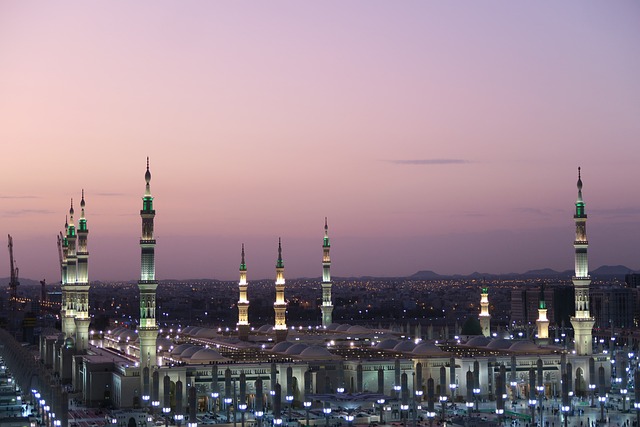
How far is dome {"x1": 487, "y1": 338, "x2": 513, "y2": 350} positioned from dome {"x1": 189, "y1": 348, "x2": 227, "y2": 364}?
56.3 ft

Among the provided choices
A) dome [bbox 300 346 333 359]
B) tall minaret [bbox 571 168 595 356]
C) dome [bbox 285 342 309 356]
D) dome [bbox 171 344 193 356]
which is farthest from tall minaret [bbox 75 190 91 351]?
tall minaret [bbox 571 168 595 356]

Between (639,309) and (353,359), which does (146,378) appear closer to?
(353,359)

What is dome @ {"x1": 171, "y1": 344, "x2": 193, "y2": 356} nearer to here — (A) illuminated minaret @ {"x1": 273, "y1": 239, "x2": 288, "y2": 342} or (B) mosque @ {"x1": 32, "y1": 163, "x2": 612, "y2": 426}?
(B) mosque @ {"x1": 32, "y1": 163, "x2": 612, "y2": 426}

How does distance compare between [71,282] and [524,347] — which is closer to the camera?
[524,347]

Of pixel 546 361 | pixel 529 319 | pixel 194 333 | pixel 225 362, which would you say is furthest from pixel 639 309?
pixel 225 362

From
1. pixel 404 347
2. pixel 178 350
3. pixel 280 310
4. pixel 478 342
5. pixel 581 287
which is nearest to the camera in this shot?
pixel 178 350

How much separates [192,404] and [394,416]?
10262mm

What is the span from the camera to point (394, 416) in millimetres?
50969

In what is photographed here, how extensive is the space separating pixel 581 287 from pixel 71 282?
3696 cm

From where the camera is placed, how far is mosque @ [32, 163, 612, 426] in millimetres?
53125

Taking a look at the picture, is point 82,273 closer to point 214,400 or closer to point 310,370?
point 310,370

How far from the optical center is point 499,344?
67.2 m

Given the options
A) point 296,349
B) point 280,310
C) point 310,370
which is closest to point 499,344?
point 296,349

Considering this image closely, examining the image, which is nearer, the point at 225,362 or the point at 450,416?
the point at 450,416
